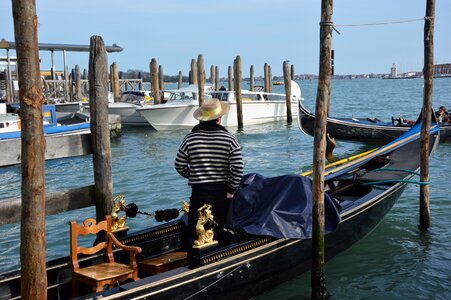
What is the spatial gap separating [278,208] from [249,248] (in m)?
0.57

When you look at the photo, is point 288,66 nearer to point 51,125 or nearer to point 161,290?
point 51,125

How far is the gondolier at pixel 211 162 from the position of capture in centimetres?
419

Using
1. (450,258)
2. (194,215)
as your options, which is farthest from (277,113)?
(194,215)

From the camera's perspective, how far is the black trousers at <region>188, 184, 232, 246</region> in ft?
14.1

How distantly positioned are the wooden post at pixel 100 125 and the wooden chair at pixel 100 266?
43 centimetres

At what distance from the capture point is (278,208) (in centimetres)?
489

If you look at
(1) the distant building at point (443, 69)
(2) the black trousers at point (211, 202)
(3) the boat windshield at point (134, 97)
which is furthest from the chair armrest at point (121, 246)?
(1) the distant building at point (443, 69)

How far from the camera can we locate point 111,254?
4395mm

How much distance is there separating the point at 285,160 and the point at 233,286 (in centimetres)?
956


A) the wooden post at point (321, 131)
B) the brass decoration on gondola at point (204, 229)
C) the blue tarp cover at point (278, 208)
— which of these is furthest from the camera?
the blue tarp cover at point (278, 208)

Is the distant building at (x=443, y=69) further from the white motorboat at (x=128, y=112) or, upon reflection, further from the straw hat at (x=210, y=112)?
the straw hat at (x=210, y=112)

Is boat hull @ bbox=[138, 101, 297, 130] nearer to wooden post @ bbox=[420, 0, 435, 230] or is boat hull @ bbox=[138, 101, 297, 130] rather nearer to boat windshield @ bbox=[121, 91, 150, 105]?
boat windshield @ bbox=[121, 91, 150, 105]

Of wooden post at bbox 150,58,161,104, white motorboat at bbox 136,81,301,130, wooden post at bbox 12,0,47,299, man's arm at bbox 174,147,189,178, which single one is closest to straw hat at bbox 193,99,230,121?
man's arm at bbox 174,147,189,178

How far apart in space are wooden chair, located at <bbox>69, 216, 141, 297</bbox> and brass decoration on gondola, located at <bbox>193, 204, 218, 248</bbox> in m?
0.45
